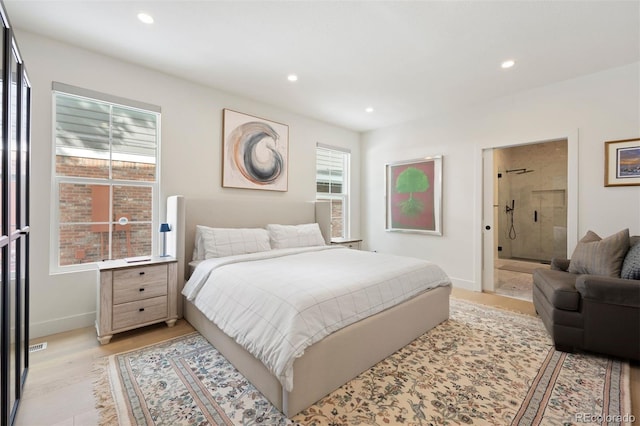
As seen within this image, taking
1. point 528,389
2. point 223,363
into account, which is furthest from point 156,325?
point 528,389

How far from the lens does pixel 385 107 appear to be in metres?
4.09

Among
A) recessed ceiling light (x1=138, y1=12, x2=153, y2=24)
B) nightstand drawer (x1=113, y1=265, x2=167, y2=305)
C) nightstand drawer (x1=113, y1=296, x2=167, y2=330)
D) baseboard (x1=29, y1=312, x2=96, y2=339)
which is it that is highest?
recessed ceiling light (x1=138, y1=12, x2=153, y2=24)

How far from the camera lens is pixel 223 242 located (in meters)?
2.98

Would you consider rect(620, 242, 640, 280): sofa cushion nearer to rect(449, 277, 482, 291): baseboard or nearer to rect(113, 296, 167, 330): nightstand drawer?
rect(449, 277, 482, 291): baseboard

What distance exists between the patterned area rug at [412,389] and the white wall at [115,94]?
1.01 m

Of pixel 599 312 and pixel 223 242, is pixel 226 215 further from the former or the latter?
pixel 599 312

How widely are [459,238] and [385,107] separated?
7.45ft

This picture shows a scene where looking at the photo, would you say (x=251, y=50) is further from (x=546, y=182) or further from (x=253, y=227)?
(x=546, y=182)

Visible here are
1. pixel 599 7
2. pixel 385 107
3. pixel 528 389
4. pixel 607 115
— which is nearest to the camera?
pixel 528 389

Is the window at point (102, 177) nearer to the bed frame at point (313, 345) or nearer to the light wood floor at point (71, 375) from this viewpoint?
the bed frame at point (313, 345)

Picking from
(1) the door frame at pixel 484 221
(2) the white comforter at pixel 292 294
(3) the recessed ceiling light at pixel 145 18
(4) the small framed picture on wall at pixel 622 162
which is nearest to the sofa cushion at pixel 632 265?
(4) the small framed picture on wall at pixel 622 162

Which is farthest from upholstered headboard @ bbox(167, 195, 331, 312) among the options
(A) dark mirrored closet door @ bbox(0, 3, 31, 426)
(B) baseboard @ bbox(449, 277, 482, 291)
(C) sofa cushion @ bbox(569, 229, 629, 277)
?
(C) sofa cushion @ bbox(569, 229, 629, 277)

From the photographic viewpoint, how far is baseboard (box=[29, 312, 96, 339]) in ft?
7.87

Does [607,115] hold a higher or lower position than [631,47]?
lower
